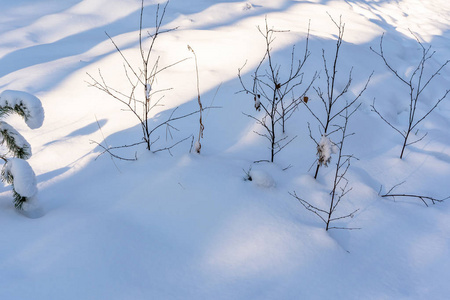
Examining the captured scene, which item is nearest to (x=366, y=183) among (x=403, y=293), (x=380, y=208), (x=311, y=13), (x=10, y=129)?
(x=380, y=208)

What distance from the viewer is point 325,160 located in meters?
2.00

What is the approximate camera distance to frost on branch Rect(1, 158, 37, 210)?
1.56 meters

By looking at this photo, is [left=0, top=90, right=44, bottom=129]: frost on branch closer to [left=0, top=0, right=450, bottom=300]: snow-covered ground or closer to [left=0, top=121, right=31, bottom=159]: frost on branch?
[left=0, top=121, right=31, bottom=159]: frost on branch

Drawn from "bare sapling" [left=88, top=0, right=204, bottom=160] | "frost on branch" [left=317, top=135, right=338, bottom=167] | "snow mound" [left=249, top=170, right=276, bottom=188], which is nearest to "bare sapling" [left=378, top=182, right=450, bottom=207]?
"frost on branch" [left=317, top=135, right=338, bottom=167]

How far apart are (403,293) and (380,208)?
0.61 m

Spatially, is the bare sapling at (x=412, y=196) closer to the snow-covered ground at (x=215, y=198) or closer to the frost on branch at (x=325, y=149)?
the snow-covered ground at (x=215, y=198)

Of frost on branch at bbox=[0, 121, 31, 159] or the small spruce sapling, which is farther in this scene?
frost on branch at bbox=[0, 121, 31, 159]

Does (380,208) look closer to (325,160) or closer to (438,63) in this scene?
(325,160)

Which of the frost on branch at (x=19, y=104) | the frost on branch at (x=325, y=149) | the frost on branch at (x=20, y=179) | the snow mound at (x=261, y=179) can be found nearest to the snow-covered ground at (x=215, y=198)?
the snow mound at (x=261, y=179)

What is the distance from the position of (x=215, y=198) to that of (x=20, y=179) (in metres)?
0.95

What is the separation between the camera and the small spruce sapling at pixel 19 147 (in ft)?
5.17

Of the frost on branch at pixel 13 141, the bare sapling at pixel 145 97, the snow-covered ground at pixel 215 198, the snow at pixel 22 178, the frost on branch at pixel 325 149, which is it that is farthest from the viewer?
the bare sapling at pixel 145 97

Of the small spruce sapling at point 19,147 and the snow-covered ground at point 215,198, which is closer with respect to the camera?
the snow-covered ground at point 215,198

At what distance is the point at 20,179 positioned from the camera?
1561 millimetres
